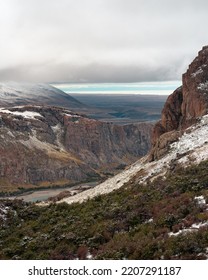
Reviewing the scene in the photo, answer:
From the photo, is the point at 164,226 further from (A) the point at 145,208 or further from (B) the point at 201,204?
(A) the point at 145,208

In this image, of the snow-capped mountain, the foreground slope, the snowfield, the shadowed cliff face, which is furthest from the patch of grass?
the shadowed cliff face

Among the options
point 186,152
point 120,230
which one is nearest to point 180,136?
point 186,152

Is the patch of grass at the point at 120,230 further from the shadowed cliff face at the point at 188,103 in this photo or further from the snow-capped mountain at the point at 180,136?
the shadowed cliff face at the point at 188,103

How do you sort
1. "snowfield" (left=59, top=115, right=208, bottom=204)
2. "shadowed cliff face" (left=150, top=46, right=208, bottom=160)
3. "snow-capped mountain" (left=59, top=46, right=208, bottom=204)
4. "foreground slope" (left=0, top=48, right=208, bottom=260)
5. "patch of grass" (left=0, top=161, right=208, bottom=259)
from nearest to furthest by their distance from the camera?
"patch of grass" (left=0, top=161, right=208, bottom=259)
"foreground slope" (left=0, top=48, right=208, bottom=260)
"snowfield" (left=59, top=115, right=208, bottom=204)
"snow-capped mountain" (left=59, top=46, right=208, bottom=204)
"shadowed cliff face" (left=150, top=46, right=208, bottom=160)

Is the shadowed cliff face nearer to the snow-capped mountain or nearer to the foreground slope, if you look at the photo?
the snow-capped mountain

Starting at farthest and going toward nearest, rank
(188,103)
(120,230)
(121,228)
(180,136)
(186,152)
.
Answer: (188,103) < (180,136) < (186,152) < (121,228) < (120,230)

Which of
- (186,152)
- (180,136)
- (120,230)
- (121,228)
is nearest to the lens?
(120,230)

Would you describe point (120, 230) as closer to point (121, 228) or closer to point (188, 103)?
point (121, 228)

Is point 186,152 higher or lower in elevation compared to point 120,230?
higher
